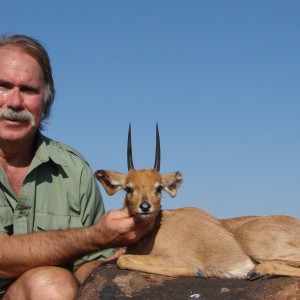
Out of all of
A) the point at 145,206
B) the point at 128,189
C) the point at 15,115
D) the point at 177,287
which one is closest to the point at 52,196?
the point at 128,189

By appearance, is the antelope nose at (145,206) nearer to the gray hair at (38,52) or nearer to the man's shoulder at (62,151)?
the man's shoulder at (62,151)

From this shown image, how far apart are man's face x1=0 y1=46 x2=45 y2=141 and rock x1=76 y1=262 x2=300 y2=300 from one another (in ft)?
7.58

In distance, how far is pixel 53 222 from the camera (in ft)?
27.1

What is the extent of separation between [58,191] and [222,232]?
2260 millimetres

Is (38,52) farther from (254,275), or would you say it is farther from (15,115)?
(254,275)

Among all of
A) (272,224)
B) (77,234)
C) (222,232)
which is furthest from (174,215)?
(77,234)

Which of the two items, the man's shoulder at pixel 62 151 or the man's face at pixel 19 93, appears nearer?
the man's face at pixel 19 93

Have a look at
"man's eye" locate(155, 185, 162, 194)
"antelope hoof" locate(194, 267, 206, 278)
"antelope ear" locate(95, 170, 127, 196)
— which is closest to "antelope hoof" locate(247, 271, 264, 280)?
"antelope hoof" locate(194, 267, 206, 278)

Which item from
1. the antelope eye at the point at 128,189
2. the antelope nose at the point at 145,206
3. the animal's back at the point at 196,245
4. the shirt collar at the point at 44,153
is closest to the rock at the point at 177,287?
the antelope nose at the point at 145,206

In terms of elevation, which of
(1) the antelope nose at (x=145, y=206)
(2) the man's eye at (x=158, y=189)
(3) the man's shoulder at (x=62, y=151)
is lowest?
(1) the antelope nose at (x=145, y=206)

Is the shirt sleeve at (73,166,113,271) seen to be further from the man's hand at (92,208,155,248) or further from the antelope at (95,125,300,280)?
the man's hand at (92,208,155,248)

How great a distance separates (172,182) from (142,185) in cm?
63

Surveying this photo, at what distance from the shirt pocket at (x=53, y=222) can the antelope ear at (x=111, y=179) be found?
2.00 feet

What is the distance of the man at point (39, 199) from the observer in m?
7.14
